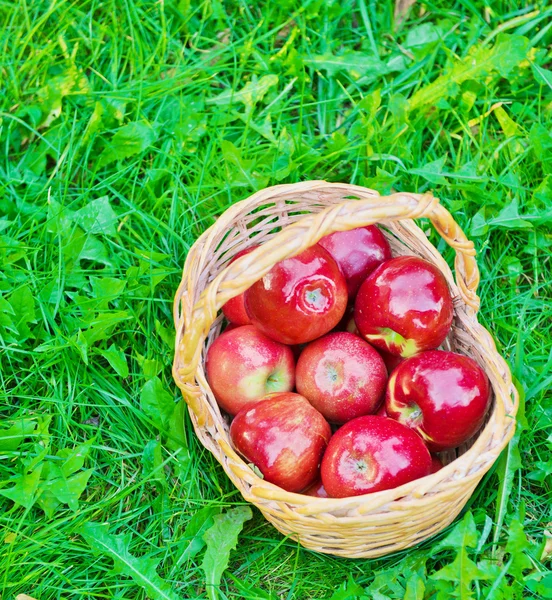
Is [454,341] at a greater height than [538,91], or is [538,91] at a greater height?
[538,91]

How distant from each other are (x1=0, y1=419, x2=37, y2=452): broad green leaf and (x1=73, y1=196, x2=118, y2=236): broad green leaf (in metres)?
0.73

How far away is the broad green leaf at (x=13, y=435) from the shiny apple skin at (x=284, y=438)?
2.19ft

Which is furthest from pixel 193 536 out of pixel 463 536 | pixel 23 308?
pixel 23 308

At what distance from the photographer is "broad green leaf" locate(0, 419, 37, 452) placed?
222cm

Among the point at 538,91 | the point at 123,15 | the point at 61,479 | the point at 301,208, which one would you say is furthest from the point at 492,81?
the point at 61,479

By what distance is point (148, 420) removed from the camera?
227cm

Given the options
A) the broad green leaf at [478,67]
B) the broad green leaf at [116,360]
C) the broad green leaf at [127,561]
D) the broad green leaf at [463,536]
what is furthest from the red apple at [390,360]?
the broad green leaf at [478,67]

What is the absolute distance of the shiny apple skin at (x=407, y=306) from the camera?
2.07 metres

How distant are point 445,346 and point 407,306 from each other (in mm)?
304

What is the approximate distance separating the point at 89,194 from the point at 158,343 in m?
0.68

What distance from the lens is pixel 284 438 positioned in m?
1.99

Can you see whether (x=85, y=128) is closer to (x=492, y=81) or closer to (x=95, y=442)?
(x=95, y=442)

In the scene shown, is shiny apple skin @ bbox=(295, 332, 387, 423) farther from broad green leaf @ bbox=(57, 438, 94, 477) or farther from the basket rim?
broad green leaf @ bbox=(57, 438, 94, 477)

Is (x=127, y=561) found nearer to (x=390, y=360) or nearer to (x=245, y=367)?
(x=245, y=367)
